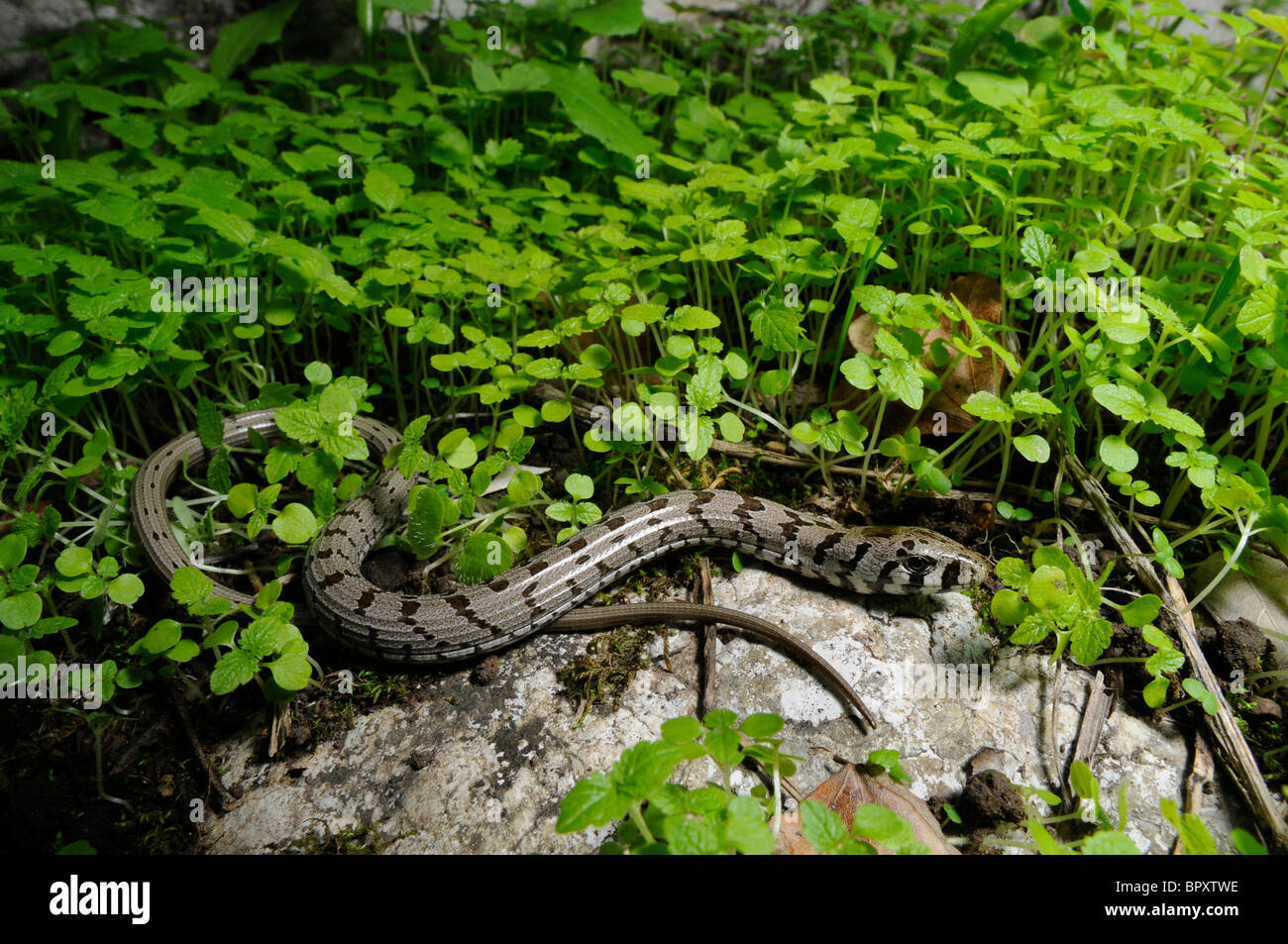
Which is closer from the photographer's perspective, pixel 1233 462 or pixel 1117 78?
pixel 1233 462

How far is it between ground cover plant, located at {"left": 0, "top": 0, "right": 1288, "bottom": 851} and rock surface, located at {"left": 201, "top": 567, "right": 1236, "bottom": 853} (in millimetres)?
274

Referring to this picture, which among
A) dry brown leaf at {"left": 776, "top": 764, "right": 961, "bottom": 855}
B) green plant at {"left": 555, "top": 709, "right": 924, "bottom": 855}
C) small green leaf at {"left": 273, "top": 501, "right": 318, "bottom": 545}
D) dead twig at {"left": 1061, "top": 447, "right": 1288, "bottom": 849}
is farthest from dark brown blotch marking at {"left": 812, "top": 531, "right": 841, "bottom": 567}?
small green leaf at {"left": 273, "top": 501, "right": 318, "bottom": 545}

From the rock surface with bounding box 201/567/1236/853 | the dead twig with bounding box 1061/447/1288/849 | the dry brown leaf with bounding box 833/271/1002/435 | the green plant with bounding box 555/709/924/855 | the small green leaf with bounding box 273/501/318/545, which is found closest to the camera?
the green plant with bounding box 555/709/924/855

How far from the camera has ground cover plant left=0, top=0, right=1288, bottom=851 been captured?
3.39m

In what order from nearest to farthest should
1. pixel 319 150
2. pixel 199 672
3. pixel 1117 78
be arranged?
pixel 199 672
pixel 319 150
pixel 1117 78

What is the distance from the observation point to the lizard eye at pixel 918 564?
3775 mm

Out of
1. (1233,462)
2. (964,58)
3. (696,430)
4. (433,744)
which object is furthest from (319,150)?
(1233,462)

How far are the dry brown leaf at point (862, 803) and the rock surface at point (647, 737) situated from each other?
0.11 m

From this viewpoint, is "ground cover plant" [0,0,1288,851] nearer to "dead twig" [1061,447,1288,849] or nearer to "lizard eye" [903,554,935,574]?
"dead twig" [1061,447,1288,849]

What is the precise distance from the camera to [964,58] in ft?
16.8

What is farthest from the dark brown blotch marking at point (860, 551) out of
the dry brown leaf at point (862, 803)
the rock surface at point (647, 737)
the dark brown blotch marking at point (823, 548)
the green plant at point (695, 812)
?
the green plant at point (695, 812)

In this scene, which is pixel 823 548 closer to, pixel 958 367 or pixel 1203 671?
pixel 958 367

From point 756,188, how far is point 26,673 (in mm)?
4142

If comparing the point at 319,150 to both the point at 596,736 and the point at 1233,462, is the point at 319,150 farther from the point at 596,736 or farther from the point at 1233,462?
the point at 1233,462
